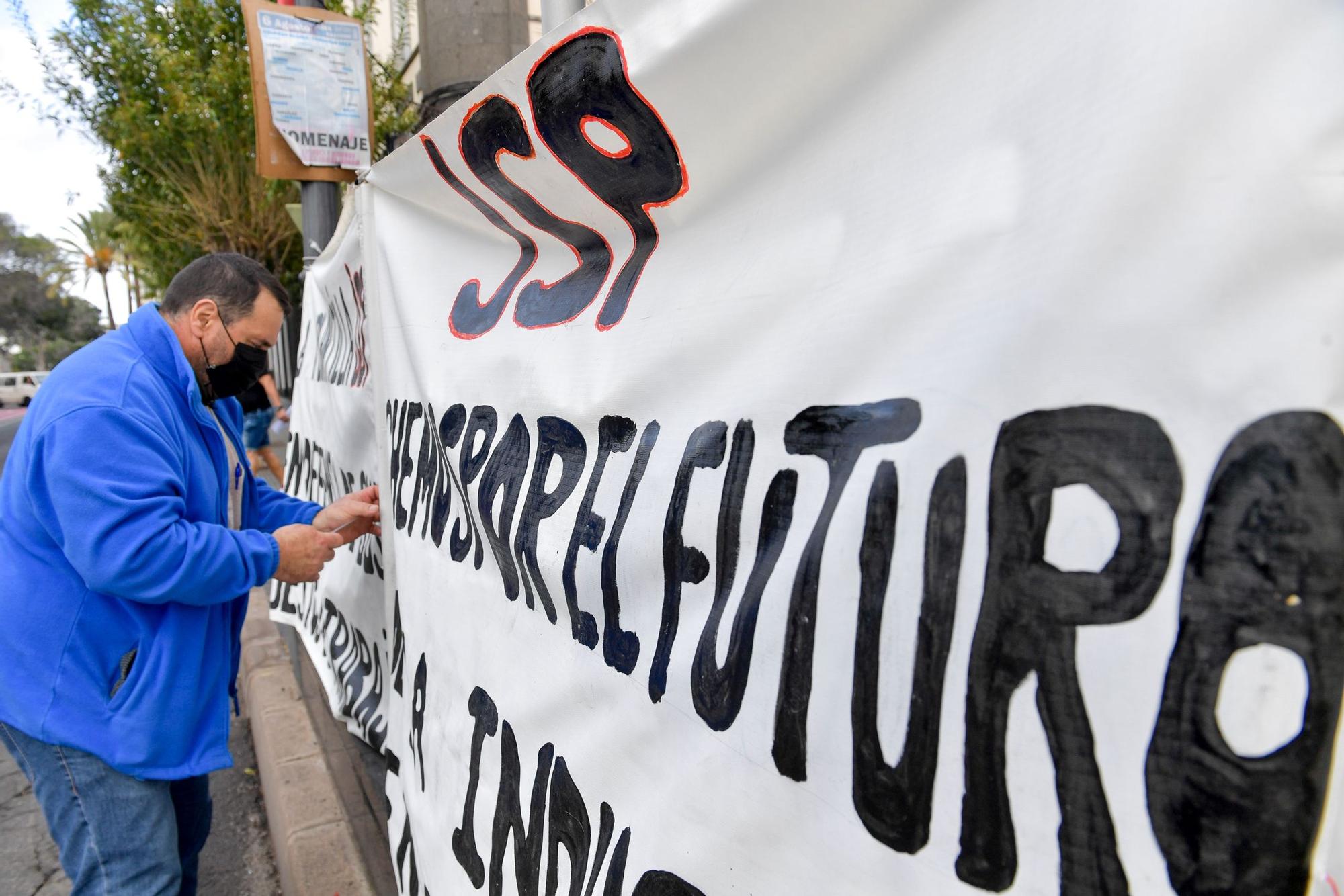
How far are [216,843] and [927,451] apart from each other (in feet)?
11.3

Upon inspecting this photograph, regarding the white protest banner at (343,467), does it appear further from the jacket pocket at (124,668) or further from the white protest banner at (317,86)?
the white protest banner at (317,86)

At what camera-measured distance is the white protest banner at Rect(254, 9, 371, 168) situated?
13.2 ft

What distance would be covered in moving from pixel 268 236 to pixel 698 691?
1065cm

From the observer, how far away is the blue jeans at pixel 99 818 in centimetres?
183

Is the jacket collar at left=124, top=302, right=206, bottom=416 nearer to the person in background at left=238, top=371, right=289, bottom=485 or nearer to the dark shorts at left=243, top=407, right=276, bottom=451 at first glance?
the person in background at left=238, top=371, right=289, bottom=485

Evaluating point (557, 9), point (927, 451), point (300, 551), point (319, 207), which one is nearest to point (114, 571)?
point (300, 551)

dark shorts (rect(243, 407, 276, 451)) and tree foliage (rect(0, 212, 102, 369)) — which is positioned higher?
tree foliage (rect(0, 212, 102, 369))

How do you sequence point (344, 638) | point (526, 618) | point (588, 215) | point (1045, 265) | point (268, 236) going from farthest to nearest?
point (268, 236)
point (344, 638)
point (526, 618)
point (588, 215)
point (1045, 265)

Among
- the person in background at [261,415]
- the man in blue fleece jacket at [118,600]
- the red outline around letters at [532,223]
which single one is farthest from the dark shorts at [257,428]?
the red outline around letters at [532,223]

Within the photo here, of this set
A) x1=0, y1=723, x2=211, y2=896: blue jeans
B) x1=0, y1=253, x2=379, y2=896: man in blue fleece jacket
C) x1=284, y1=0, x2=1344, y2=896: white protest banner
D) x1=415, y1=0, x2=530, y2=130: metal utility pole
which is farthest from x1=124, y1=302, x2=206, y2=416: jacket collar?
x1=415, y1=0, x2=530, y2=130: metal utility pole

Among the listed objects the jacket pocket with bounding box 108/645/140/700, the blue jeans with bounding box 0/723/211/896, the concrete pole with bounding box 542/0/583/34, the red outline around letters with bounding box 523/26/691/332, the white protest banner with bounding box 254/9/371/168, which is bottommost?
the blue jeans with bounding box 0/723/211/896

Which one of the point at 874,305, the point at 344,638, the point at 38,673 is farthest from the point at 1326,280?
the point at 344,638

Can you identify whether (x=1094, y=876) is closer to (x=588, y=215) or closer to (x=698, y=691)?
(x=698, y=691)

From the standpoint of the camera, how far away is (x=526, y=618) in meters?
1.52
